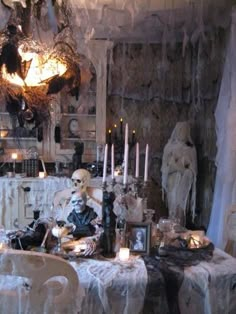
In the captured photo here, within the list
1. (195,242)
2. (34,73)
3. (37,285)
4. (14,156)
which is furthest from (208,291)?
(14,156)

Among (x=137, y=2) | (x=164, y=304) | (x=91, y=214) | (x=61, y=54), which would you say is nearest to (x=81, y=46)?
(x=137, y=2)

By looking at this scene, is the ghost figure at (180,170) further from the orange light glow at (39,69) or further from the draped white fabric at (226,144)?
the orange light glow at (39,69)

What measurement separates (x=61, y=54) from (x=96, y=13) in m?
1.32

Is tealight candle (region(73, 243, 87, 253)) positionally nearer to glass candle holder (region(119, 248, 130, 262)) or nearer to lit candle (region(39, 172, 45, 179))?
glass candle holder (region(119, 248, 130, 262))

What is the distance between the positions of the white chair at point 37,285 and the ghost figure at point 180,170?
9.23ft

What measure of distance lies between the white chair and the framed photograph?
452 mm

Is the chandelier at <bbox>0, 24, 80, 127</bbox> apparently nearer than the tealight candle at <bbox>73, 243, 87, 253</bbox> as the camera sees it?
No

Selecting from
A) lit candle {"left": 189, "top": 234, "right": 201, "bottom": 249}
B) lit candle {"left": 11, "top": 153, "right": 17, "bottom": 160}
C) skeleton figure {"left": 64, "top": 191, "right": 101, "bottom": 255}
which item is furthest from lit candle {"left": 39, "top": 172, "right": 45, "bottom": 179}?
lit candle {"left": 189, "top": 234, "right": 201, "bottom": 249}

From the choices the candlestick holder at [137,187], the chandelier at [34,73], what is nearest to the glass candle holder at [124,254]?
the candlestick holder at [137,187]

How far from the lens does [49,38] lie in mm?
2928

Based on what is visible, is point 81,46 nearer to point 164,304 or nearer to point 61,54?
point 61,54

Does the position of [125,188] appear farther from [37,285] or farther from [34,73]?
[34,73]

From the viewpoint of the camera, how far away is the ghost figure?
4105 mm

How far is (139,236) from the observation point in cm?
182
